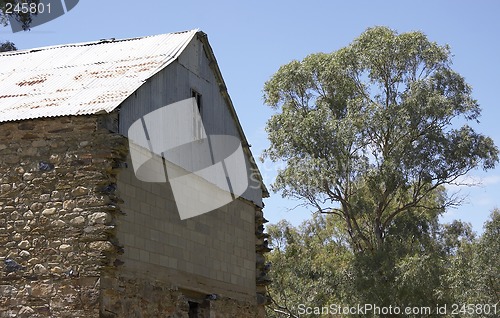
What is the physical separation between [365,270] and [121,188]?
20.7 meters

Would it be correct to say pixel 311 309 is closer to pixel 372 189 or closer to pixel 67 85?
pixel 372 189

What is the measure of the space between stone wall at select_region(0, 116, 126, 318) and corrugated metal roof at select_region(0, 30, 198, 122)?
1.55ft

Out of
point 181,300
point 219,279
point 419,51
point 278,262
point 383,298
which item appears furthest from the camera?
point 278,262

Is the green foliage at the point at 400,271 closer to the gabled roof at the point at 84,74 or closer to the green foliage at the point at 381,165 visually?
the green foliage at the point at 381,165

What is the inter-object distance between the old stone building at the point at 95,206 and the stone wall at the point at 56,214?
0.06 feet

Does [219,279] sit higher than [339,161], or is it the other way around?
[339,161]

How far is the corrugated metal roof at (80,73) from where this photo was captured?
1517cm

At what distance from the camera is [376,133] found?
34781 millimetres

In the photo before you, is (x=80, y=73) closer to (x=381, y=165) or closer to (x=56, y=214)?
(x=56, y=214)

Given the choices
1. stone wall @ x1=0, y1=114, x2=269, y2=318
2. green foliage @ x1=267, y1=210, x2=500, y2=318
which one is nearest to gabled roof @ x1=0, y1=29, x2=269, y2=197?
stone wall @ x1=0, y1=114, x2=269, y2=318

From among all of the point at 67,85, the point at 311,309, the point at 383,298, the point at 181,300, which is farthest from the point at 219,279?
the point at 311,309

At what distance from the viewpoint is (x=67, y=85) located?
16375 mm

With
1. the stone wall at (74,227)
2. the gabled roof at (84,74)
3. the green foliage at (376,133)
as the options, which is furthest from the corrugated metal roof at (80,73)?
the green foliage at (376,133)

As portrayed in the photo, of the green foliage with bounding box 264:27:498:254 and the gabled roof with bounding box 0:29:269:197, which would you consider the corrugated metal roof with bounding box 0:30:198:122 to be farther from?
the green foliage with bounding box 264:27:498:254
